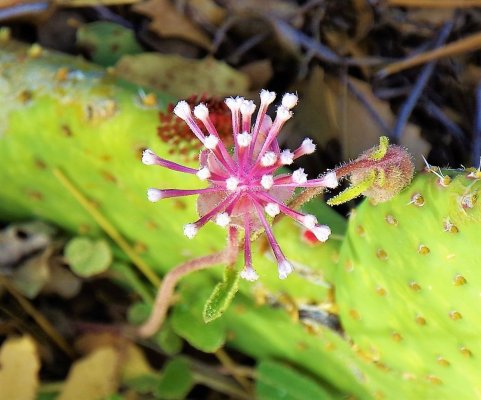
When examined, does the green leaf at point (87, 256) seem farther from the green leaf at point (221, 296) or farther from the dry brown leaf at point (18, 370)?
the green leaf at point (221, 296)

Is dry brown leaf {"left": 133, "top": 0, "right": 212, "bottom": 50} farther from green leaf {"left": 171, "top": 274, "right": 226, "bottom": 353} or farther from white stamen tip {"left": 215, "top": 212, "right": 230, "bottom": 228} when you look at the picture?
white stamen tip {"left": 215, "top": 212, "right": 230, "bottom": 228}

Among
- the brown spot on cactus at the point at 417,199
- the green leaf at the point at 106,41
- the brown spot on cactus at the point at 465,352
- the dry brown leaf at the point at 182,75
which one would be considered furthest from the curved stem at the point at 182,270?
the green leaf at the point at 106,41

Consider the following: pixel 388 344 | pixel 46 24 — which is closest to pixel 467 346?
pixel 388 344

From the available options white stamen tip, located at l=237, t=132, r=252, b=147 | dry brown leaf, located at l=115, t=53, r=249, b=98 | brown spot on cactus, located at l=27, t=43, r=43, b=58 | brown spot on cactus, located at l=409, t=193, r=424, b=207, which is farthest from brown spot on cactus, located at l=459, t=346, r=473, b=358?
brown spot on cactus, located at l=27, t=43, r=43, b=58

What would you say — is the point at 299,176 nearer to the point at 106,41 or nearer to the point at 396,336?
the point at 396,336

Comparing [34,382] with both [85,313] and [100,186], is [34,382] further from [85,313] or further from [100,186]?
[100,186]

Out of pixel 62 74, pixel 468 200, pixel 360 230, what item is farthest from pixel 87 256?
pixel 468 200
